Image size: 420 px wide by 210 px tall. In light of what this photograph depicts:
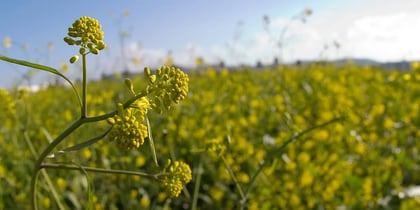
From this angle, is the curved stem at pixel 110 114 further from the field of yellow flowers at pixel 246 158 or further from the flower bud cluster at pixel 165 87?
the field of yellow flowers at pixel 246 158

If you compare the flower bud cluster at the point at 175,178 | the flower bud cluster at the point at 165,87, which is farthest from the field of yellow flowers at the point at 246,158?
the flower bud cluster at the point at 165,87

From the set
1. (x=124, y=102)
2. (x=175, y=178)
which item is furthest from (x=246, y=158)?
(x=124, y=102)

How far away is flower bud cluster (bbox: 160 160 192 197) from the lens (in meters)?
0.74

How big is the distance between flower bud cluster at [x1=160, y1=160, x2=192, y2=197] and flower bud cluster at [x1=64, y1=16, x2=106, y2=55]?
0.23 meters

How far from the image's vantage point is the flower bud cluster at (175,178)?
0.74 metres

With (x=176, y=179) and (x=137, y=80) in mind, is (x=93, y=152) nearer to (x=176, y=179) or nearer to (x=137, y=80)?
(x=176, y=179)

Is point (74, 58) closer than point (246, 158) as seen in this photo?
Yes

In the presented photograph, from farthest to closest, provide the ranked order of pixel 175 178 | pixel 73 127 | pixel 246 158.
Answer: pixel 246 158 → pixel 175 178 → pixel 73 127

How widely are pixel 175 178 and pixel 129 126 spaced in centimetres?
18

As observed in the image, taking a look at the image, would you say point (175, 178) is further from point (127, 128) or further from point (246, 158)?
point (246, 158)

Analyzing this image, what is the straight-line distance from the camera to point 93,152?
7.55 ft

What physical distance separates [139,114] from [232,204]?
1.89 m

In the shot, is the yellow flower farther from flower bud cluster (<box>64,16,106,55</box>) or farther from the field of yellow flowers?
the field of yellow flowers

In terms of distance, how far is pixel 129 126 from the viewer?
0.61 m
